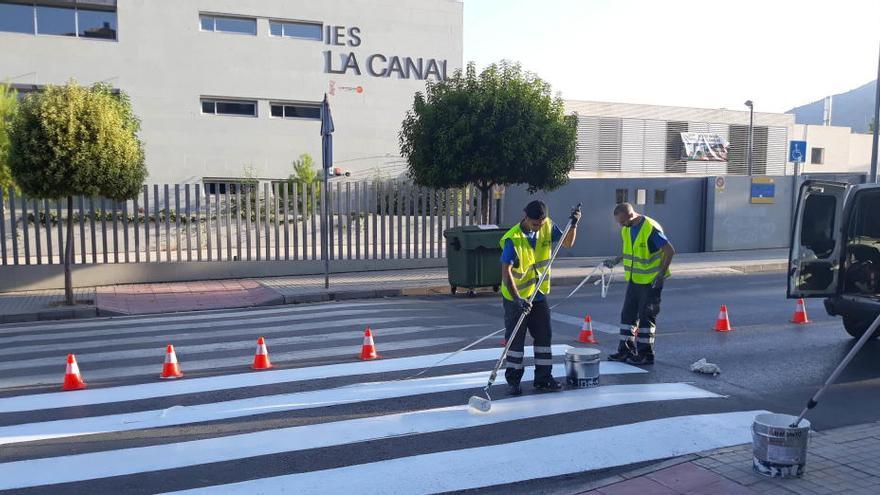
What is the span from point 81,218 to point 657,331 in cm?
1211

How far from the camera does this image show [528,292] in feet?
22.6

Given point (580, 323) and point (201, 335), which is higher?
point (580, 323)

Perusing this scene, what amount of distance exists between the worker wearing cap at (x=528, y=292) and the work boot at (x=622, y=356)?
4.75ft

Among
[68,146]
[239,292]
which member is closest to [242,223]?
[239,292]

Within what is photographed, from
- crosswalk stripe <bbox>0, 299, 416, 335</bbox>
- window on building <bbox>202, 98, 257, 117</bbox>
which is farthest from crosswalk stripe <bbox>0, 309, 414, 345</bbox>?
window on building <bbox>202, 98, 257, 117</bbox>

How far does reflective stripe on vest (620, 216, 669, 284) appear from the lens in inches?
309

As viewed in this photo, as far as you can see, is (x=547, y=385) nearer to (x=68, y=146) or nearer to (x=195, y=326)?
(x=195, y=326)

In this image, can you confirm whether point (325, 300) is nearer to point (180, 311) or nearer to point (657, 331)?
point (180, 311)

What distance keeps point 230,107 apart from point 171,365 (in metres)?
27.0

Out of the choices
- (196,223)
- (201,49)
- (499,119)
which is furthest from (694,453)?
(201,49)

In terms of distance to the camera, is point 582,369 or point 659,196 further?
point 659,196

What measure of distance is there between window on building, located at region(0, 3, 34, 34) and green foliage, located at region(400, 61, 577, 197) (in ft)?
67.5

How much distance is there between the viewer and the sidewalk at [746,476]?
4551 mm

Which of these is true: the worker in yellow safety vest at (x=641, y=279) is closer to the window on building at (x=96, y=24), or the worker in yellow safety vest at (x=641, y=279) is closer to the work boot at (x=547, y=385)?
the work boot at (x=547, y=385)
